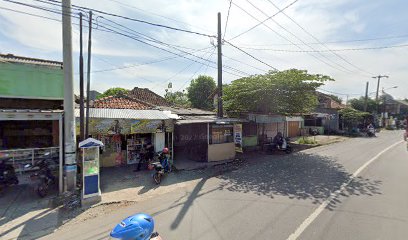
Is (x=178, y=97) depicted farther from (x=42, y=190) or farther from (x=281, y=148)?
(x=42, y=190)

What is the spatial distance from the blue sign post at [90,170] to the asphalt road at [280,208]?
4.17 feet

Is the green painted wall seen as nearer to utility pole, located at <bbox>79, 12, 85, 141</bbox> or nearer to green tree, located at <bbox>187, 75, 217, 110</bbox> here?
utility pole, located at <bbox>79, 12, 85, 141</bbox>

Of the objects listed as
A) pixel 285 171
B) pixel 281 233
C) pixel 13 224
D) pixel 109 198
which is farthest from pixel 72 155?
pixel 285 171

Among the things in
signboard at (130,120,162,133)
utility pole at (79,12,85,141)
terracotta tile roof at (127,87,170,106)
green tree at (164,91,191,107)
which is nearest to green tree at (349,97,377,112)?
green tree at (164,91,191,107)

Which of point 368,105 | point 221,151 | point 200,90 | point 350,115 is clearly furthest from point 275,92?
point 368,105

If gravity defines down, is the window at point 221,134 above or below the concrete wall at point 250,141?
above

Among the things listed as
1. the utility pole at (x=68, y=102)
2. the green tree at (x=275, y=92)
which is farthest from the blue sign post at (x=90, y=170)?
the green tree at (x=275, y=92)

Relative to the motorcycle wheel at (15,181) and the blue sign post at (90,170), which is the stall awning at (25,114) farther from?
the motorcycle wheel at (15,181)

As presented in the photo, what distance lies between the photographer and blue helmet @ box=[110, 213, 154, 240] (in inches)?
108

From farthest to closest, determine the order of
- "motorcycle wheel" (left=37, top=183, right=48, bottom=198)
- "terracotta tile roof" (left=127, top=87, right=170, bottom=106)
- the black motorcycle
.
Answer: "terracotta tile roof" (left=127, top=87, right=170, bottom=106) → the black motorcycle → "motorcycle wheel" (left=37, top=183, right=48, bottom=198)

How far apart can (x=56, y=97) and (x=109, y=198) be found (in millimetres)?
4423

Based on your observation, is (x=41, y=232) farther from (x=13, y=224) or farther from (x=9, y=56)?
(x=9, y=56)

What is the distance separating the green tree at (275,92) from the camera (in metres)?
16.1

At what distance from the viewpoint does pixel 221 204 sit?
736 cm
